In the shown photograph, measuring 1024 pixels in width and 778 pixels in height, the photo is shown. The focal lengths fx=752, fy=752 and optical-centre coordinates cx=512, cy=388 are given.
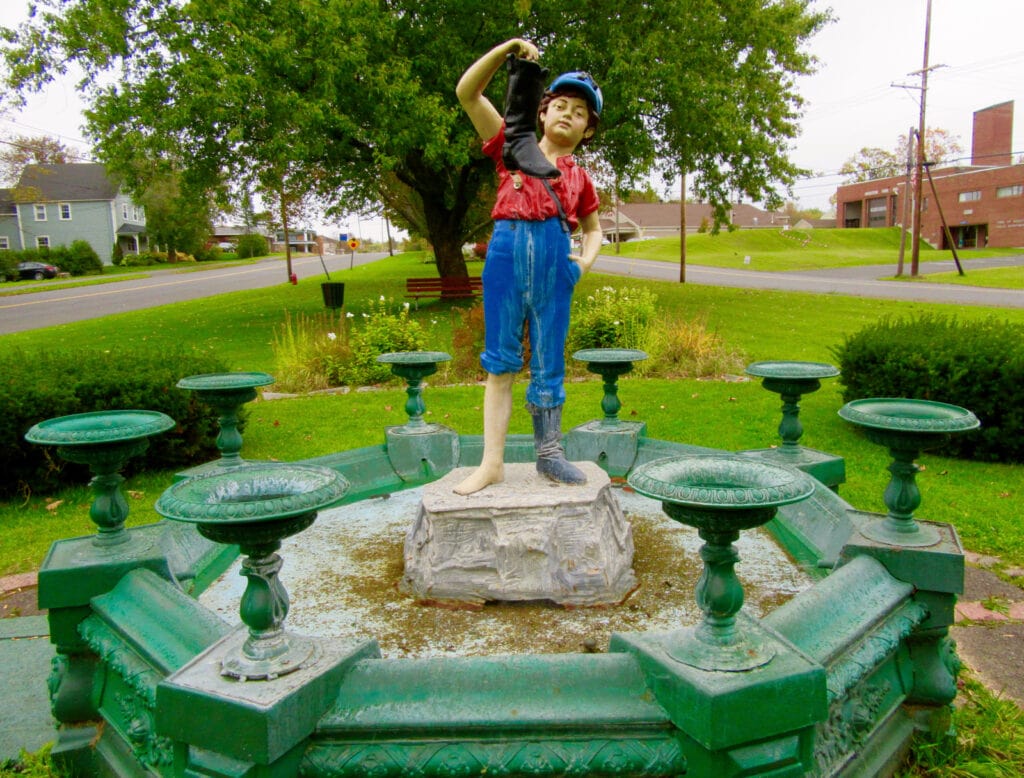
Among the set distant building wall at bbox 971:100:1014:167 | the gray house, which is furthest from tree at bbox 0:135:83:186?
distant building wall at bbox 971:100:1014:167

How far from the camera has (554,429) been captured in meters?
3.99

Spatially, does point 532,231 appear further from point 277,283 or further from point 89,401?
point 277,283

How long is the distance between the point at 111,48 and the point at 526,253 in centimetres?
1517

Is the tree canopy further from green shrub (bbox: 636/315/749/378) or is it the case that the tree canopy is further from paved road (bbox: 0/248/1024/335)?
paved road (bbox: 0/248/1024/335)

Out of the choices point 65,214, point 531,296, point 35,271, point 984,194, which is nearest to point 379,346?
point 531,296

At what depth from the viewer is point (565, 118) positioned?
3717 millimetres

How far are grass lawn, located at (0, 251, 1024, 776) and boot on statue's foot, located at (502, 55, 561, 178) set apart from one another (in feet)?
9.73

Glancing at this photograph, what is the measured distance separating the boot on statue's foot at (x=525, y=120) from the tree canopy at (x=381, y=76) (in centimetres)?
1063

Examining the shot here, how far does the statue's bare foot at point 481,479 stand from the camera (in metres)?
3.83

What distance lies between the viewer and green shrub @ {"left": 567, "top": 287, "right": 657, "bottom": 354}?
11.4 metres

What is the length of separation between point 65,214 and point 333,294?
46956 mm

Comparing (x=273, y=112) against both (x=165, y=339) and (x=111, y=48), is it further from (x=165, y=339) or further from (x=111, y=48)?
(x=165, y=339)

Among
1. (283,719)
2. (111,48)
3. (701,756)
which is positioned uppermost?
(111,48)

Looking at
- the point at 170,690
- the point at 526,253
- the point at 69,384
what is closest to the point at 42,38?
the point at 69,384
